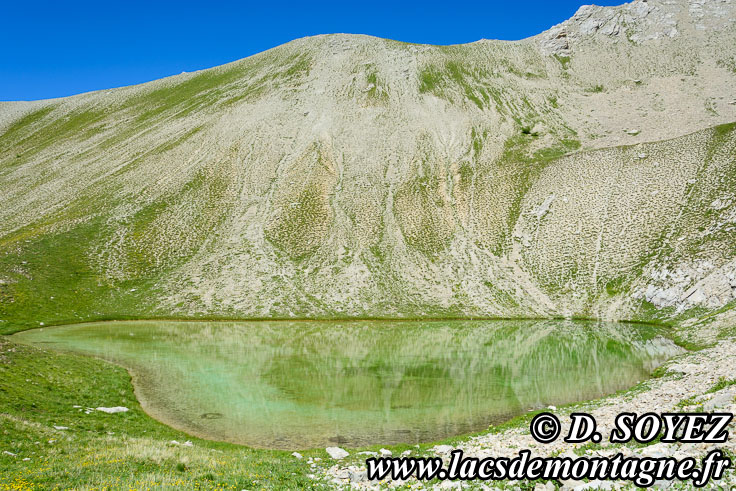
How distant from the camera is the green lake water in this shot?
23609 millimetres

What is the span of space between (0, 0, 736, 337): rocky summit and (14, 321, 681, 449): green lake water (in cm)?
1187

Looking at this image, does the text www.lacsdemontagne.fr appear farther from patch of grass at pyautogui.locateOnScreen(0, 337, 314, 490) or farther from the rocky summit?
the rocky summit

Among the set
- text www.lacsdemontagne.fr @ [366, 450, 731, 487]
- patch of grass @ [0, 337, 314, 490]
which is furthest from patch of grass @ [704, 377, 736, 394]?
patch of grass @ [0, 337, 314, 490]

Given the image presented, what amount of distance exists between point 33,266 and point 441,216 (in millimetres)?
72493

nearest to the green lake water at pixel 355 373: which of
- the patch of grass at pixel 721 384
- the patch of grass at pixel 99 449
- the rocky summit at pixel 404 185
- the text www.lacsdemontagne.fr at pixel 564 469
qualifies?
the patch of grass at pixel 99 449

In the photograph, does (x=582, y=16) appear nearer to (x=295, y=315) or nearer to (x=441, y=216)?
(x=441, y=216)

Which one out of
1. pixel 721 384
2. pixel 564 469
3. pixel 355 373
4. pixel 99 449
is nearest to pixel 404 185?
pixel 355 373

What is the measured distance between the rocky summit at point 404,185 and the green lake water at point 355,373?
11871mm

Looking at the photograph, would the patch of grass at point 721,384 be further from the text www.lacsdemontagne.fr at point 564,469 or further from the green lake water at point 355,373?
the text www.lacsdemontagne.fr at point 564,469

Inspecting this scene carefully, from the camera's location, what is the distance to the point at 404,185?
10062 cm

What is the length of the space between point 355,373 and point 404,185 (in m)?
71.9

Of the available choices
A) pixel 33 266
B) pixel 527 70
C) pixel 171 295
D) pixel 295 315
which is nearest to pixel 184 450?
pixel 295 315

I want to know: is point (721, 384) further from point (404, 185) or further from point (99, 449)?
point (404, 185)

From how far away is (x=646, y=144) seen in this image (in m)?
93.2
